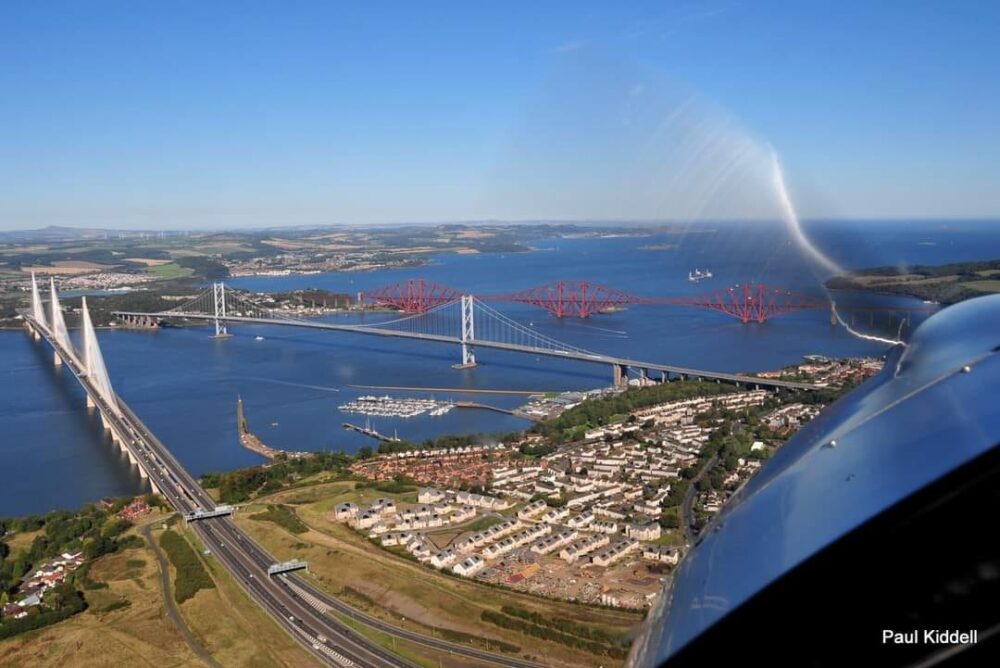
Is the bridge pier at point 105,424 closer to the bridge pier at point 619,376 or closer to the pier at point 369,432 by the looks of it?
the pier at point 369,432

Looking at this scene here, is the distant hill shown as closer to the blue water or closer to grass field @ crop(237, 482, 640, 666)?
the blue water

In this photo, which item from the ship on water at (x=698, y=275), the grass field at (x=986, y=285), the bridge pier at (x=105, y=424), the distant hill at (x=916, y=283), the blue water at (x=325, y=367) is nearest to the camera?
the distant hill at (x=916, y=283)

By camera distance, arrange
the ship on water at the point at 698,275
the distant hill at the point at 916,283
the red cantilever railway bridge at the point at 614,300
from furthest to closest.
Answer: the ship on water at the point at 698,275, the red cantilever railway bridge at the point at 614,300, the distant hill at the point at 916,283

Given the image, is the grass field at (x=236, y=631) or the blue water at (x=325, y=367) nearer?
the grass field at (x=236, y=631)

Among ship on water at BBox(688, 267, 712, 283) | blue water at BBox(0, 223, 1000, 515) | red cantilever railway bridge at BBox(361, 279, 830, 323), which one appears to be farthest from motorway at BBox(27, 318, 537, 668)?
ship on water at BBox(688, 267, 712, 283)

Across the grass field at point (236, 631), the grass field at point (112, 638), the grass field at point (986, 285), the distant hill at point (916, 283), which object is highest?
the distant hill at point (916, 283)

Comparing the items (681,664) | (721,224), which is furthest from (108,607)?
(721,224)

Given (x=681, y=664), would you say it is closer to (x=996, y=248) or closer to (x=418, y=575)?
(x=418, y=575)

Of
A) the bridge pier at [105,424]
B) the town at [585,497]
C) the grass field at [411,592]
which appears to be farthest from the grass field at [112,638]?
the bridge pier at [105,424]

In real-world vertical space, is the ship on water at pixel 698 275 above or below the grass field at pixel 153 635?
above
